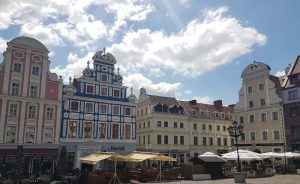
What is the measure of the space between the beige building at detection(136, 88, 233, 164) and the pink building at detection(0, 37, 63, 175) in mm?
17576

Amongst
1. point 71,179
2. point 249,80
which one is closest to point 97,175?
point 71,179

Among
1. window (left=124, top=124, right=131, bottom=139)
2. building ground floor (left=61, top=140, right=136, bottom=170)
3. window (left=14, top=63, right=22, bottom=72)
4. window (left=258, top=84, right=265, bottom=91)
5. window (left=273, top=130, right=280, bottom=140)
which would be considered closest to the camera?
window (left=14, top=63, right=22, bottom=72)

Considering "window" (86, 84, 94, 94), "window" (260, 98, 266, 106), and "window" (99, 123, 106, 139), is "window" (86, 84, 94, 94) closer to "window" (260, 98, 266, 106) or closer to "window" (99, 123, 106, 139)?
"window" (99, 123, 106, 139)

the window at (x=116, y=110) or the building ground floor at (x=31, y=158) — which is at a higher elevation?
the window at (x=116, y=110)

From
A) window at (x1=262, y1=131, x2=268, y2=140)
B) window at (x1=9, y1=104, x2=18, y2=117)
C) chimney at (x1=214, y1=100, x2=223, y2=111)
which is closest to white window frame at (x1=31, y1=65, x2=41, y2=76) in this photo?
window at (x1=9, y1=104, x2=18, y2=117)

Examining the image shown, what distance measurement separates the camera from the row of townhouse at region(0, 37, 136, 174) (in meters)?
33.2

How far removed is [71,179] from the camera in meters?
22.5

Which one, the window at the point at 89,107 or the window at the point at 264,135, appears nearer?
the window at the point at 89,107

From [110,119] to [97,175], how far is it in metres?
17.3

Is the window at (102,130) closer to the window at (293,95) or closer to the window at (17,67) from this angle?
the window at (17,67)

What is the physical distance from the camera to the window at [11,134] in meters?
32.6

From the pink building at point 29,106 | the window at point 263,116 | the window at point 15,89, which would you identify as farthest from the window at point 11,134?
the window at point 263,116

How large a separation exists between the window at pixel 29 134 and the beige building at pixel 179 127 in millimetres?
19236

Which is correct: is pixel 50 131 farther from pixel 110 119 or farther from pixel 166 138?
pixel 166 138
